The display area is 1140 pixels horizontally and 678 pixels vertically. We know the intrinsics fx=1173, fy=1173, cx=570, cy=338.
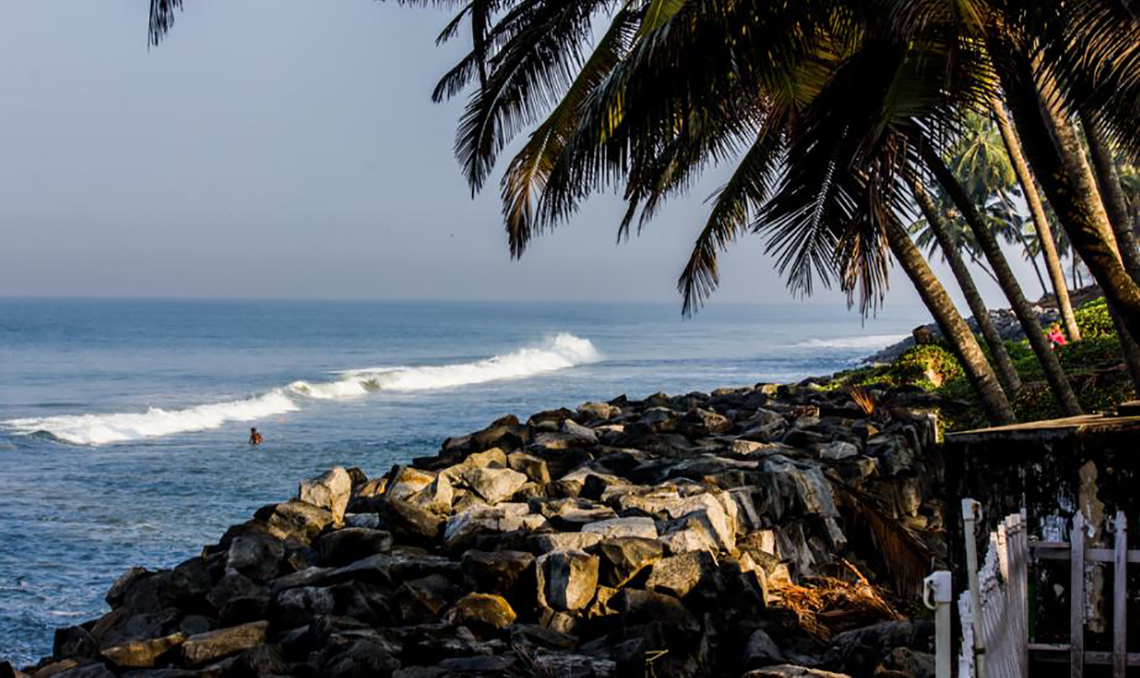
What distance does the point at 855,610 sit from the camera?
8.31 metres

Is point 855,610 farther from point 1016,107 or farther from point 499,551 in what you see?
point 1016,107

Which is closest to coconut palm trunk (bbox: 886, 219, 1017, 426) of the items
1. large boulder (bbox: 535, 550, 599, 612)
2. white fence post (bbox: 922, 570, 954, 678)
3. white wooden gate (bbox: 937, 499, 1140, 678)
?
large boulder (bbox: 535, 550, 599, 612)

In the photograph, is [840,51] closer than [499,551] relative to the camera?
No

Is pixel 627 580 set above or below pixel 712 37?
below

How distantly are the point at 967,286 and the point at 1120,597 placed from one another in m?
8.59

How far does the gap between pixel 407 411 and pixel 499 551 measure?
92.4ft

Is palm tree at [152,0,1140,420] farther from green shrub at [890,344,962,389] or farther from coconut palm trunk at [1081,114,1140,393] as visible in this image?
green shrub at [890,344,962,389]

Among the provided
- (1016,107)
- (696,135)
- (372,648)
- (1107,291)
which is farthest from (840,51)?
(372,648)

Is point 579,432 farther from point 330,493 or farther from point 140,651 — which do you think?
point 140,651

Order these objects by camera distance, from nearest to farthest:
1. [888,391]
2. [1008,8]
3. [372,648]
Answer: [372,648] < [1008,8] < [888,391]

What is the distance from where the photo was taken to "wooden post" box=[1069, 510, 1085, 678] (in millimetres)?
4406

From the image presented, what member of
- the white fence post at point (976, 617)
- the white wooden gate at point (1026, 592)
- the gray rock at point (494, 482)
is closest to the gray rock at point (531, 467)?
the gray rock at point (494, 482)

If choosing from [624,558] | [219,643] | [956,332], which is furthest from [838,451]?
[219,643]

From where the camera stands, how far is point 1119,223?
32.4 feet
